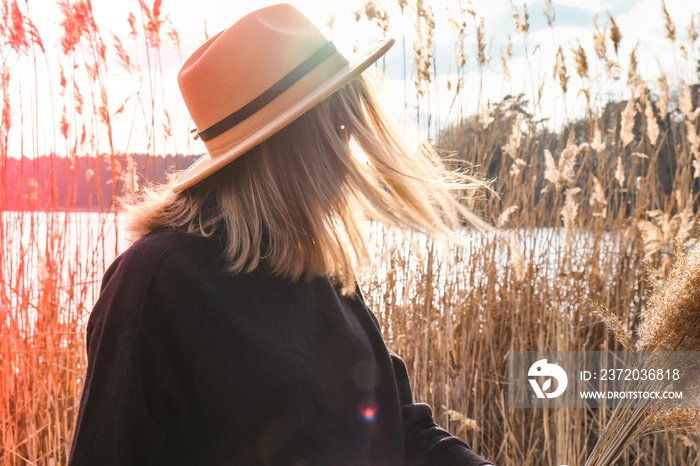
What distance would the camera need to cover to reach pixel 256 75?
98cm

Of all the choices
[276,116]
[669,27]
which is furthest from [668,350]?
[669,27]

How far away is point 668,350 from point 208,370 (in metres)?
0.65

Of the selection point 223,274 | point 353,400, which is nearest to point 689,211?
point 353,400

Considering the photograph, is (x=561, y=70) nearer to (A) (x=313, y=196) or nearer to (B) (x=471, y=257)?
(B) (x=471, y=257)

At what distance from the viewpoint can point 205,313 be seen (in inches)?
33.4

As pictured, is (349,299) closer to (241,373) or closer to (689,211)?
(241,373)

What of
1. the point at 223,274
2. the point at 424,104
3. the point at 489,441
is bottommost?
the point at 489,441

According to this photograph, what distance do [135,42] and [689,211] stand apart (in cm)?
226

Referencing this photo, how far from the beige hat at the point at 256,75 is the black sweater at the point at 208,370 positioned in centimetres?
18

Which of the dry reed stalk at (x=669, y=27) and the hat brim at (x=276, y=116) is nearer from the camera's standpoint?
the hat brim at (x=276, y=116)

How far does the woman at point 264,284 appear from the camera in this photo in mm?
810

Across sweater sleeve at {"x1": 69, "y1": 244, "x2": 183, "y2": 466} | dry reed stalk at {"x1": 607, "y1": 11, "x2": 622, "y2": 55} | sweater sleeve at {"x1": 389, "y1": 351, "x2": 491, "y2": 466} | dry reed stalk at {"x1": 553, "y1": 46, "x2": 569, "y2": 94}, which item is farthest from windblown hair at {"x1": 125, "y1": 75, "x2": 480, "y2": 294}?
dry reed stalk at {"x1": 607, "y1": 11, "x2": 622, "y2": 55}

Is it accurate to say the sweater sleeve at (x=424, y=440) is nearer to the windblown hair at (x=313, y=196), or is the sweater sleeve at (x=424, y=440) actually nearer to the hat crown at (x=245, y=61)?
the windblown hair at (x=313, y=196)

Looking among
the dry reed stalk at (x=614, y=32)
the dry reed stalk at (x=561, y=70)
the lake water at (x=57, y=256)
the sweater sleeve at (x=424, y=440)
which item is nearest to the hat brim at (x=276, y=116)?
the sweater sleeve at (x=424, y=440)
